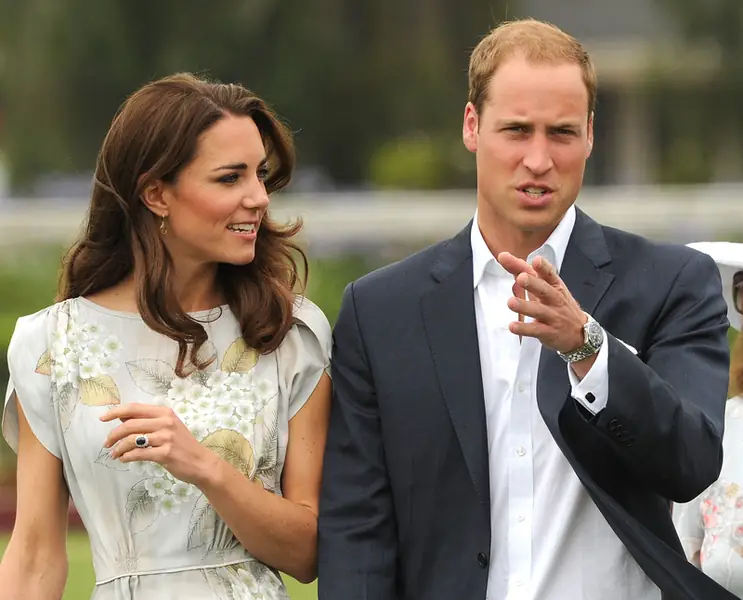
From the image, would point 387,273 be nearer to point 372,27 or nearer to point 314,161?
point 314,161

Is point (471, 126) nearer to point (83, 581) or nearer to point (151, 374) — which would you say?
point (151, 374)

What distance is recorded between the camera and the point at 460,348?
3.72 m

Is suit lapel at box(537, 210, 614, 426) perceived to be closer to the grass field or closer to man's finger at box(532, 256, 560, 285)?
man's finger at box(532, 256, 560, 285)

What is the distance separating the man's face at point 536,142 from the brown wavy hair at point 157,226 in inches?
23.7

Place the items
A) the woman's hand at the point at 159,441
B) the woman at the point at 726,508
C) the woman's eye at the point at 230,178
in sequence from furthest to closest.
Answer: the woman at the point at 726,508
the woman's eye at the point at 230,178
the woman's hand at the point at 159,441

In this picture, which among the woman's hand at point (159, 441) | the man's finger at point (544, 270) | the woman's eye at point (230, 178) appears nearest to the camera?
the man's finger at point (544, 270)

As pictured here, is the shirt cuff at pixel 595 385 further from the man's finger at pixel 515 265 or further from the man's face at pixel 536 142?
the man's face at pixel 536 142

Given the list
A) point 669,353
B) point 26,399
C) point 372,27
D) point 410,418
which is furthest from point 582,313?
point 372,27

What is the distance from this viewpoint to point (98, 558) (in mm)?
3791

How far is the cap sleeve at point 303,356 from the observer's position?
387 cm

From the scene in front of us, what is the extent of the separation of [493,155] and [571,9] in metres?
21.8

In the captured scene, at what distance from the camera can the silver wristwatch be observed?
127 inches

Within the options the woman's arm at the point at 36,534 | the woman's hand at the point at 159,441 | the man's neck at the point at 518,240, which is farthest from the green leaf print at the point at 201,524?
the man's neck at the point at 518,240

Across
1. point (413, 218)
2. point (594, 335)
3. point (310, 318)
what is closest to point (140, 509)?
point (310, 318)
